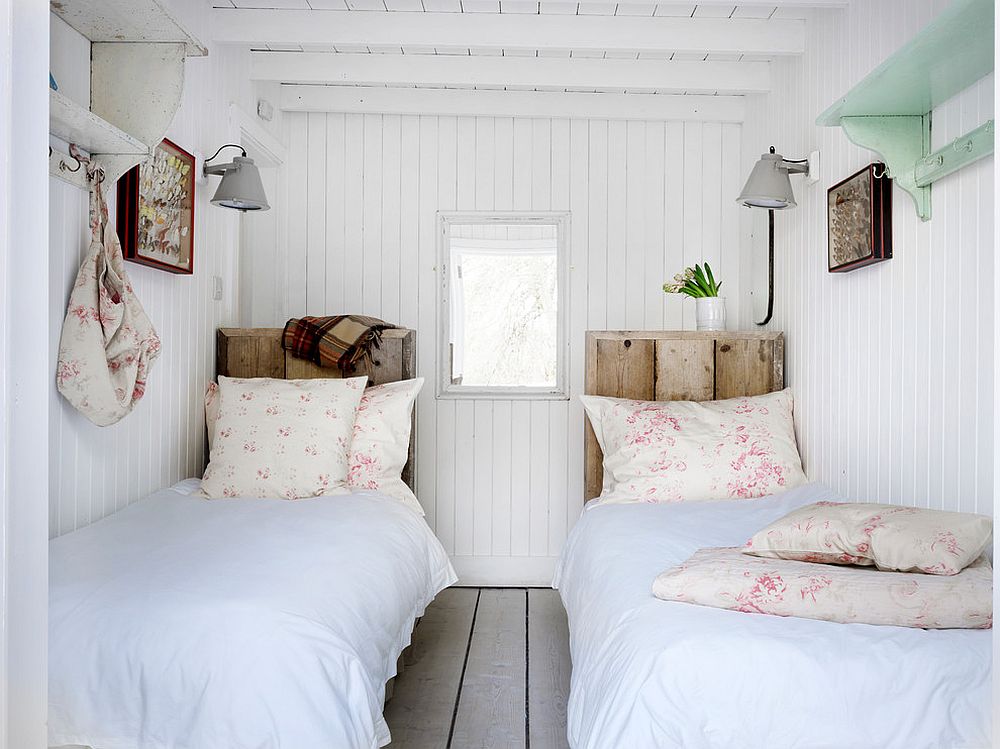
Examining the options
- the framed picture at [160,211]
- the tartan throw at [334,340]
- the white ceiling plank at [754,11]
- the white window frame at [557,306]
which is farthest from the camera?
the white window frame at [557,306]

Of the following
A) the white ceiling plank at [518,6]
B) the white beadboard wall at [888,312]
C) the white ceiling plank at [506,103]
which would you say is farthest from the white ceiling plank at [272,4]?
the white beadboard wall at [888,312]

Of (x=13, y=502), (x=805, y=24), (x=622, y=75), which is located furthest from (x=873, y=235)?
(x=13, y=502)

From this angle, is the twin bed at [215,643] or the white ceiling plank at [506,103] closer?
the twin bed at [215,643]

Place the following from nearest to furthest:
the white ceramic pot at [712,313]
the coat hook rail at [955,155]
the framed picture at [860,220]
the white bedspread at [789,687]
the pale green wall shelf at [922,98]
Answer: the white bedspread at [789,687], the pale green wall shelf at [922,98], the coat hook rail at [955,155], the framed picture at [860,220], the white ceramic pot at [712,313]

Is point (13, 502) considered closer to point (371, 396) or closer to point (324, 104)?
point (371, 396)

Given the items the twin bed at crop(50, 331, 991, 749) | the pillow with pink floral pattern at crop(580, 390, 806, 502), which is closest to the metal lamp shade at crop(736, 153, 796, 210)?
the pillow with pink floral pattern at crop(580, 390, 806, 502)

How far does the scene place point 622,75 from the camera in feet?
11.5

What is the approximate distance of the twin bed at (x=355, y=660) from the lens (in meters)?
1.38

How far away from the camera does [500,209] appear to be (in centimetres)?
397

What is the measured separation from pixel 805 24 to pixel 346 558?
2.43m

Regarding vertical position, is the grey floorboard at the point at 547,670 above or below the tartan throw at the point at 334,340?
below

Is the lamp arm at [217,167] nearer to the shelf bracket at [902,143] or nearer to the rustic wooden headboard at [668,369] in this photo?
the rustic wooden headboard at [668,369]

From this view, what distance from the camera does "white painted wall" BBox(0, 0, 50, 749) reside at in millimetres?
774

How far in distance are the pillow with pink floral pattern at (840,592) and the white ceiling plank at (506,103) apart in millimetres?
2655
